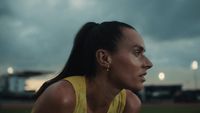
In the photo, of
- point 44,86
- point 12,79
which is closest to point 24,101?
point 12,79

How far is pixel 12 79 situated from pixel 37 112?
44152 millimetres

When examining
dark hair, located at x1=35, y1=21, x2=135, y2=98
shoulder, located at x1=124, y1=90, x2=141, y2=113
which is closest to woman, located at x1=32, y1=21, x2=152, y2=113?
dark hair, located at x1=35, y1=21, x2=135, y2=98

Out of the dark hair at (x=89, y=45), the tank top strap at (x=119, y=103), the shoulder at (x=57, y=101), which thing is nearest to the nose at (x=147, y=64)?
the dark hair at (x=89, y=45)

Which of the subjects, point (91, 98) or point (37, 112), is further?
point (91, 98)

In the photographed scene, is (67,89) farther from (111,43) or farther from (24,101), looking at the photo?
(24,101)

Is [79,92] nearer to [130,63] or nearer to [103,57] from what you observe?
[103,57]

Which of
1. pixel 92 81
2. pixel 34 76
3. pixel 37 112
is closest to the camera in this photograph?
pixel 37 112

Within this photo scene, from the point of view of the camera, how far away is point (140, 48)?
2611mm

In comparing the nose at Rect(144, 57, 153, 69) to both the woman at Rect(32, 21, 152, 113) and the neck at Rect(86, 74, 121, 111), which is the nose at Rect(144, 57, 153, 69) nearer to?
the woman at Rect(32, 21, 152, 113)

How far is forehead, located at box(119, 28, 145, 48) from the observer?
8.53ft

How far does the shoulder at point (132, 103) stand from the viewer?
294cm

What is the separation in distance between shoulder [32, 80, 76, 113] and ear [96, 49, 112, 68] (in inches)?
12.1

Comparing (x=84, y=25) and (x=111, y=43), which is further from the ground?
(x=84, y=25)

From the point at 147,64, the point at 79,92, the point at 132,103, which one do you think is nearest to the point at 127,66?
the point at 147,64
